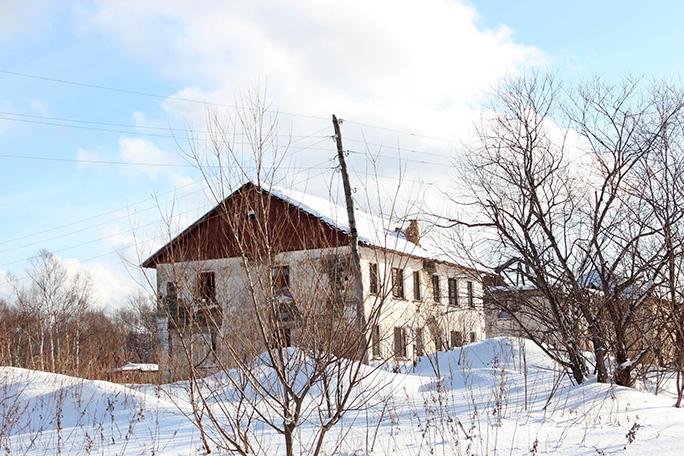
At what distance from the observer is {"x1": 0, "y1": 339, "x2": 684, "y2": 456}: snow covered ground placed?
5344 millimetres

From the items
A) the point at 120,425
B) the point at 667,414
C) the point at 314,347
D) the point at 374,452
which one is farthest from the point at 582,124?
the point at 120,425

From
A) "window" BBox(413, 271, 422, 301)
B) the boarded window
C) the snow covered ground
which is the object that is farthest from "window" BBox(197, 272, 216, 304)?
"window" BBox(413, 271, 422, 301)

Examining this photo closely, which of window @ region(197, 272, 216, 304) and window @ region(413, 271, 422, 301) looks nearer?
window @ region(197, 272, 216, 304)

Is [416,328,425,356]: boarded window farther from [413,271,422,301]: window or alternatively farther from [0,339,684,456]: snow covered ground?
[413,271,422,301]: window

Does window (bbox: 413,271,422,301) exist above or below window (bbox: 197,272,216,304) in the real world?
below

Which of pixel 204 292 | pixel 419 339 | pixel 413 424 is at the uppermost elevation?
pixel 204 292

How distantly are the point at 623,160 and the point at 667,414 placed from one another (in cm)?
373

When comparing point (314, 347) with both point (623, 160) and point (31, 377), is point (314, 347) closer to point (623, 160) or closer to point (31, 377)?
point (623, 160)

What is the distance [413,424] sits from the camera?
6.71 m

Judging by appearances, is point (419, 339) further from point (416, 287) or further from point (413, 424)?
point (416, 287)

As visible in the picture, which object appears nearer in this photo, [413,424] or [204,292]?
[204,292]

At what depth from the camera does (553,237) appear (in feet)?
28.8

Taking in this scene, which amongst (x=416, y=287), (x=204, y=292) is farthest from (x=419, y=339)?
(x=416, y=287)

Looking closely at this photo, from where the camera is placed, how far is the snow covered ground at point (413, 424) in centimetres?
534
